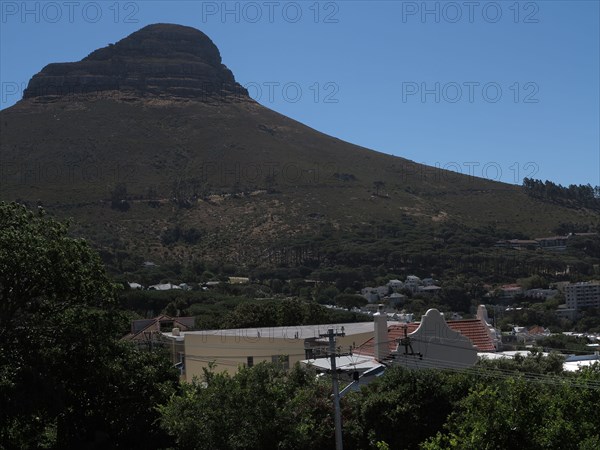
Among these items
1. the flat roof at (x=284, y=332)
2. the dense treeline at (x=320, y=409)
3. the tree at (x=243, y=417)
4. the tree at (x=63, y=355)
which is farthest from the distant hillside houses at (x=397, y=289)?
the tree at (x=243, y=417)

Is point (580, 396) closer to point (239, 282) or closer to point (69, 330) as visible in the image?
point (69, 330)

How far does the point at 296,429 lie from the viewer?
79.6 feet

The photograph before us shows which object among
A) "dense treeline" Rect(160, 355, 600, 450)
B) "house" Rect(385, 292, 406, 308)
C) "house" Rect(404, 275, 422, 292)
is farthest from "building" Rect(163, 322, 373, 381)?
"house" Rect(404, 275, 422, 292)

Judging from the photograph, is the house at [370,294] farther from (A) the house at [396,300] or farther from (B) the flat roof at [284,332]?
(B) the flat roof at [284,332]

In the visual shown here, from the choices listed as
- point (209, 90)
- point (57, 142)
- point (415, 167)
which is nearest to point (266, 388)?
point (57, 142)

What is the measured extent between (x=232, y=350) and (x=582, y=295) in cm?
6950

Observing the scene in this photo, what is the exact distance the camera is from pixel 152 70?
7023 inches

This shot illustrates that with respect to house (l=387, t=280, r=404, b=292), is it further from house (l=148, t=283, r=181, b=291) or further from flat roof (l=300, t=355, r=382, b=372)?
flat roof (l=300, t=355, r=382, b=372)

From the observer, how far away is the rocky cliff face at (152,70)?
166625 millimetres

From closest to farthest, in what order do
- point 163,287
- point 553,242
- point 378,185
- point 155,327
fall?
point 155,327
point 163,287
point 553,242
point 378,185

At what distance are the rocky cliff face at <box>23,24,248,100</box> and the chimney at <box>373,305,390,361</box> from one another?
136705 mm

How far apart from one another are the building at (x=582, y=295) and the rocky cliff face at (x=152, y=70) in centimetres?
8943

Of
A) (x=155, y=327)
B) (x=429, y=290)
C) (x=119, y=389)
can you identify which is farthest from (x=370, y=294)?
(x=119, y=389)

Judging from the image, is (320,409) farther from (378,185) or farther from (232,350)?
(378,185)
